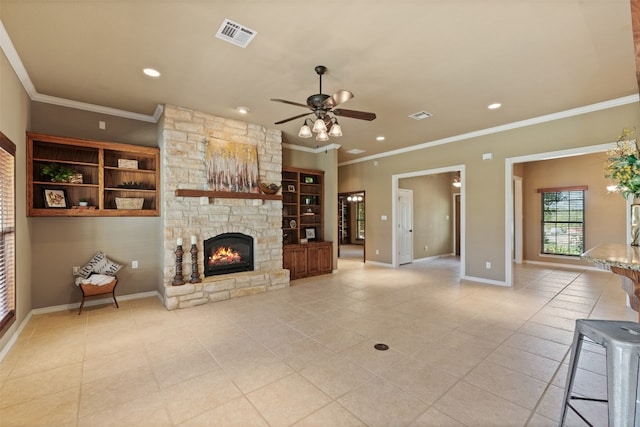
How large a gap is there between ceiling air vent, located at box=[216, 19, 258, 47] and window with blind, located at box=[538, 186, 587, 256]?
27.7 feet

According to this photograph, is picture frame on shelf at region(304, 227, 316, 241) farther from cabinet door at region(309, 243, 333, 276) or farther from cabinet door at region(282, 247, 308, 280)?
cabinet door at region(282, 247, 308, 280)

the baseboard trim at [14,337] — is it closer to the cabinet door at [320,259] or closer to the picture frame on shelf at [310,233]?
the cabinet door at [320,259]

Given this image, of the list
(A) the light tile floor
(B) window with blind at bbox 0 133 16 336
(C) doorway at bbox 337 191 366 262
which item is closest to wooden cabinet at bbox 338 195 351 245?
(C) doorway at bbox 337 191 366 262

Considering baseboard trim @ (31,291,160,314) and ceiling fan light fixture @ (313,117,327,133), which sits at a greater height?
ceiling fan light fixture @ (313,117,327,133)

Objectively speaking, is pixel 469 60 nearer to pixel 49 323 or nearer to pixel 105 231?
pixel 105 231

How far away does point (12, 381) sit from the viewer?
2.41 metres

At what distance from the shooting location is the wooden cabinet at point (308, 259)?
6.11 m

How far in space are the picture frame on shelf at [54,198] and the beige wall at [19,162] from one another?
16.1 inches

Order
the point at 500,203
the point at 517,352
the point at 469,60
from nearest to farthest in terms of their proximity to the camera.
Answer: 1. the point at 517,352
2. the point at 469,60
3. the point at 500,203

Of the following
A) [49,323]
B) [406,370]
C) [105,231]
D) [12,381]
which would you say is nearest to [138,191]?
[105,231]

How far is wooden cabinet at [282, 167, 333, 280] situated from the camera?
6234 mm

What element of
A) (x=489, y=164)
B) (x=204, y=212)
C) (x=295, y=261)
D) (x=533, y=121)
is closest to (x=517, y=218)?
(x=489, y=164)

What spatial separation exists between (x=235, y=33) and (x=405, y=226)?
6.68m

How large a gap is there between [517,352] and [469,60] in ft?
10.1
